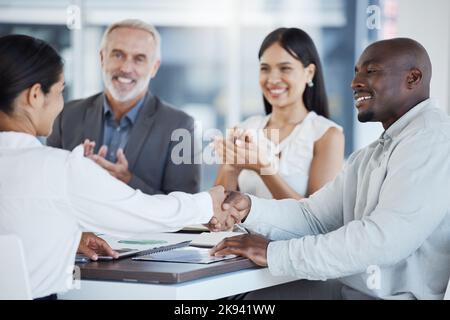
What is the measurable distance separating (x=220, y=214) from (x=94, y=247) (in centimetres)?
40

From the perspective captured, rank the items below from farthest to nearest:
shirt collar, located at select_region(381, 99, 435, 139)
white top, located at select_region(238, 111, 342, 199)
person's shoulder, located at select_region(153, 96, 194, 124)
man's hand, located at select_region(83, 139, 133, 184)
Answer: person's shoulder, located at select_region(153, 96, 194, 124)
white top, located at select_region(238, 111, 342, 199)
man's hand, located at select_region(83, 139, 133, 184)
shirt collar, located at select_region(381, 99, 435, 139)

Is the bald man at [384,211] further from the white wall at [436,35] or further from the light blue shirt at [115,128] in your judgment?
the white wall at [436,35]

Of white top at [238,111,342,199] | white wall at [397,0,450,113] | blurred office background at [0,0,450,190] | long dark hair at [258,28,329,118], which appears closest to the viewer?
white top at [238,111,342,199]

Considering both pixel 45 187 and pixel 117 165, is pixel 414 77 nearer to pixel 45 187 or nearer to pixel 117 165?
pixel 45 187

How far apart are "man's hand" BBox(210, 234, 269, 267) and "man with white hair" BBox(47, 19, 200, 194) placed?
155 centimetres

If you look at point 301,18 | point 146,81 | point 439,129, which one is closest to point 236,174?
point 146,81

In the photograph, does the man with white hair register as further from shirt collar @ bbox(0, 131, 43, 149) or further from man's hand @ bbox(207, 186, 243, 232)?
shirt collar @ bbox(0, 131, 43, 149)

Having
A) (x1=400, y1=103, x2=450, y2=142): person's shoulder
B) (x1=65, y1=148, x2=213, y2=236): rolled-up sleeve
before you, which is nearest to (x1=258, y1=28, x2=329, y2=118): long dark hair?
(x1=400, y1=103, x2=450, y2=142): person's shoulder

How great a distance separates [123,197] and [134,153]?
211 centimetres

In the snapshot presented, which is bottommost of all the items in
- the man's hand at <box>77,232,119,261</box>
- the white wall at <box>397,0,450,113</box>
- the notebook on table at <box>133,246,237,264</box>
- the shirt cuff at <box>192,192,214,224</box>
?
the notebook on table at <box>133,246,237,264</box>

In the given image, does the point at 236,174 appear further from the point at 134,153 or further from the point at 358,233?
the point at 358,233

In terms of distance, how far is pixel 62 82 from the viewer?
1.89m

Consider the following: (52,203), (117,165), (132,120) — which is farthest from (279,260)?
(132,120)

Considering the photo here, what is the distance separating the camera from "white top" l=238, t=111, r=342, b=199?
3713mm
